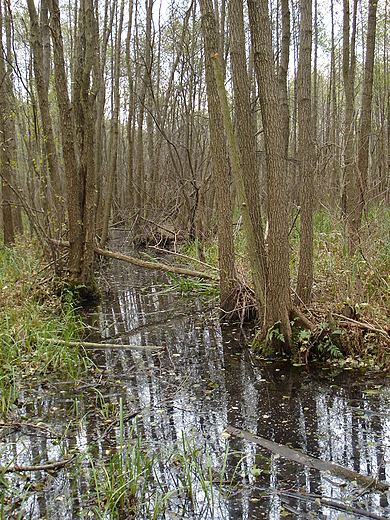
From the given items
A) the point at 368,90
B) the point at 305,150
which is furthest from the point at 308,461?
the point at 368,90

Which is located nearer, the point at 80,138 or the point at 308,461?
the point at 308,461

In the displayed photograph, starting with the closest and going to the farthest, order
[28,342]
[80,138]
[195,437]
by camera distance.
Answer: [195,437] < [28,342] < [80,138]

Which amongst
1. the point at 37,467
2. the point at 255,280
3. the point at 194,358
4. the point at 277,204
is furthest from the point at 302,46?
the point at 37,467

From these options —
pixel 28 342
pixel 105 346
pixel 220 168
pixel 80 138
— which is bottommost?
pixel 105 346

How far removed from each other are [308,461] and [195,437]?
780 mm

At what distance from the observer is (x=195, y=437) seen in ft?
10.7

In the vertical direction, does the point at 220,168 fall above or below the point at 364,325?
above

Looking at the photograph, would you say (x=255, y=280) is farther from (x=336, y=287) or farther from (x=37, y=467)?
(x=37, y=467)

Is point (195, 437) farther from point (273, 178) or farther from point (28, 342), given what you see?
point (273, 178)

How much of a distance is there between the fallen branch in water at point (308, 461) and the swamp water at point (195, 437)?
4 centimetres

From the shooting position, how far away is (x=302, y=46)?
190 inches

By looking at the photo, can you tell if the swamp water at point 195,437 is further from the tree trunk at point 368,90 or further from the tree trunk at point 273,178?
the tree trunk at point 368,90

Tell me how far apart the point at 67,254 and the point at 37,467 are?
5.27 m

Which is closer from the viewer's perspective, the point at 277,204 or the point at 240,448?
the point at 240,448
